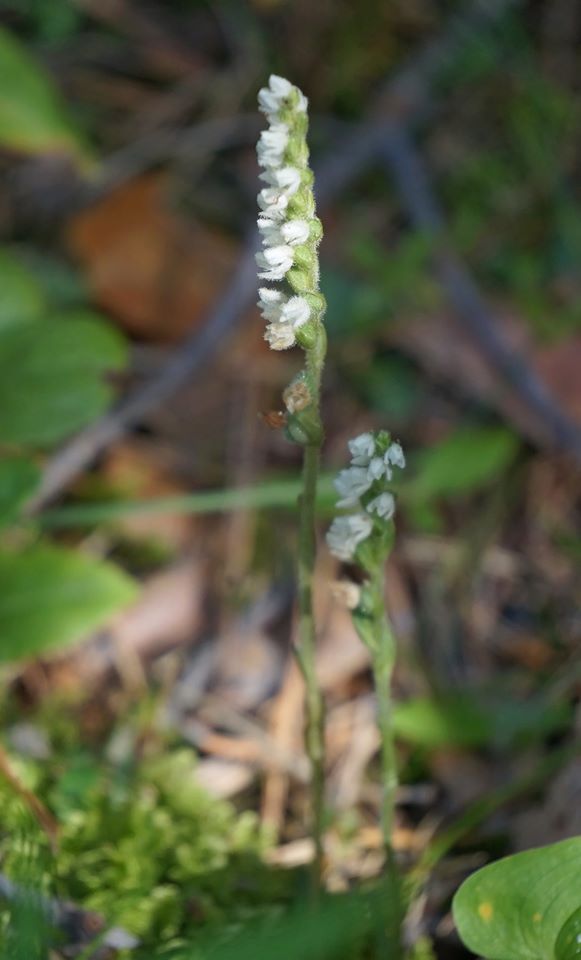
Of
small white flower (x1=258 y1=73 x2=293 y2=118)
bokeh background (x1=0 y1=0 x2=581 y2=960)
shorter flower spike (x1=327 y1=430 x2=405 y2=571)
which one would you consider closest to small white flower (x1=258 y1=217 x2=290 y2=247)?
small white flower (x1=258 y1=73 x2=293 y2=118)

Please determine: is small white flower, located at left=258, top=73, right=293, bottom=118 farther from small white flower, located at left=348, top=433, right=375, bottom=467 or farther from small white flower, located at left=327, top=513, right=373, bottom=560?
small white flower, located at left=327, top=513, right=373, bottom=560

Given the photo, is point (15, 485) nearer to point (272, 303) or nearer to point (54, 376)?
point (54, 376)

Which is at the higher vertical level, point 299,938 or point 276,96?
point 276,96

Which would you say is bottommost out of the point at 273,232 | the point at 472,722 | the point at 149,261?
the point at 472,722

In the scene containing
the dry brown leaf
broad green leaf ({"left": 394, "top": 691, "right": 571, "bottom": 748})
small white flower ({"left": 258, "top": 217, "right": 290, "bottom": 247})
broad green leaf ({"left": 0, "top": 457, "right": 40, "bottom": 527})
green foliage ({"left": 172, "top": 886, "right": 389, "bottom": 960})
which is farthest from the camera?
the dry brown leaf

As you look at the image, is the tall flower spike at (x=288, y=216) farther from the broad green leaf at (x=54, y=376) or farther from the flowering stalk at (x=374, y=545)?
the broad green leaf at (x=54, y=376)

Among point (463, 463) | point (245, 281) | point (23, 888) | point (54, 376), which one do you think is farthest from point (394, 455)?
point (245, 281)
